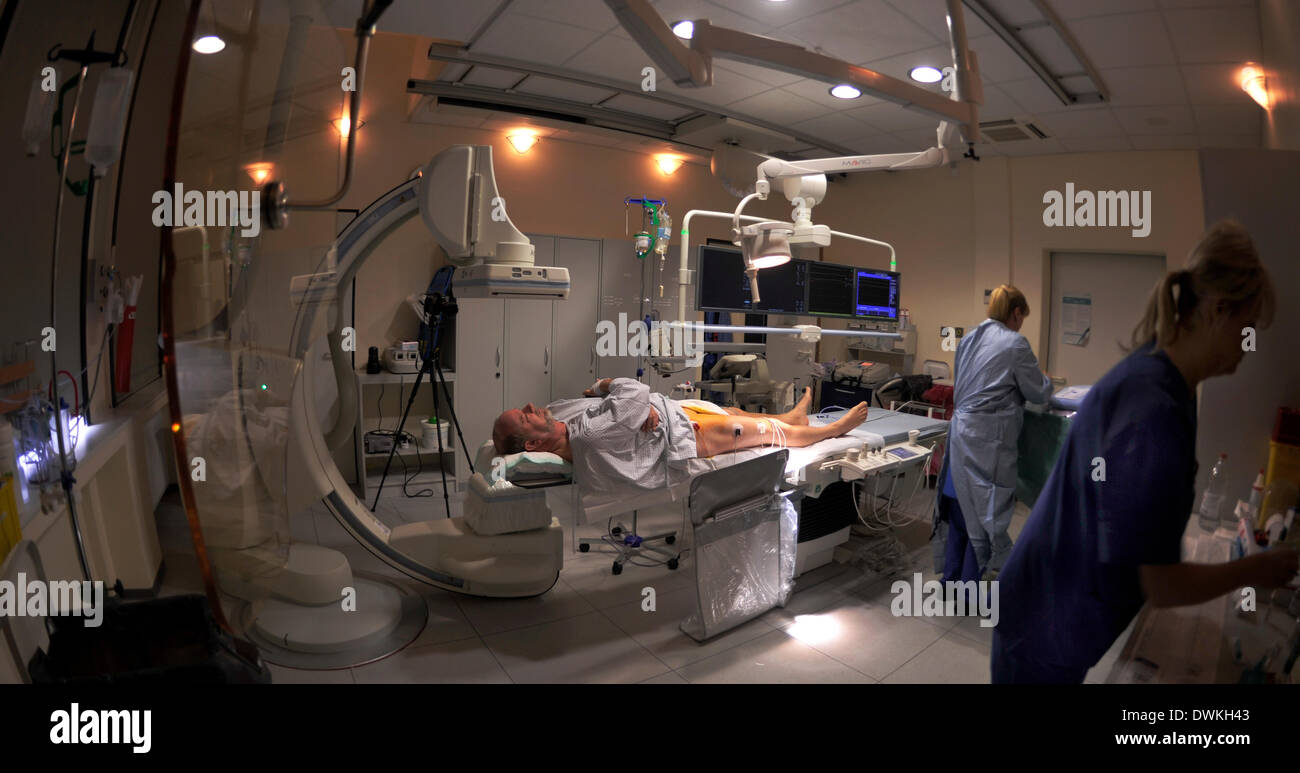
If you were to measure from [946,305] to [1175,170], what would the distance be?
2012mm

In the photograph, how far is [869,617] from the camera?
2496 millimetres

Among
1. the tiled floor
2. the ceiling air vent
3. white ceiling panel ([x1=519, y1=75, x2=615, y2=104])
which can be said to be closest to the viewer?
the tiled floor

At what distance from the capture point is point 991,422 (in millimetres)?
2564

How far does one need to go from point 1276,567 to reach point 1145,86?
3760mm

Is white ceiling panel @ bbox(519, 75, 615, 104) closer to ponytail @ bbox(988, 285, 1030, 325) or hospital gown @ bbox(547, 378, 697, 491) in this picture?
hospital gown @ bbox(547, 378, 697, 491)

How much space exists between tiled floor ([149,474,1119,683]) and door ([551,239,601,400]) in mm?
1956

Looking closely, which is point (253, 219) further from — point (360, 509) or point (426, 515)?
point (426, 515)

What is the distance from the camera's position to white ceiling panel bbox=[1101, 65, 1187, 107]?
10.2 ft

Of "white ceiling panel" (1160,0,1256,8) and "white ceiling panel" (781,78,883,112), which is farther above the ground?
"white ceiling panel" (781,78,883,112)

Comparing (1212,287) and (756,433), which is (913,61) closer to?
(756,433)

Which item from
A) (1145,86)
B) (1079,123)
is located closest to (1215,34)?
(1145,86)

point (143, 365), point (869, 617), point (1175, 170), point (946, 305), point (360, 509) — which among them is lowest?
point (869, 617)

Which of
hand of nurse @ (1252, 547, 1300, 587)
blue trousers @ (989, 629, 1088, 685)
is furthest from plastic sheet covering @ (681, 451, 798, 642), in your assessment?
hand of nurse @ (1252, 547, 1300, 587)
